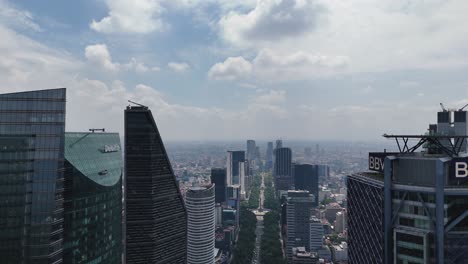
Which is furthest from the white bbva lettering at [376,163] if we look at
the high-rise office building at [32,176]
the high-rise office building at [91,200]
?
the high-rise office building at [91,200]

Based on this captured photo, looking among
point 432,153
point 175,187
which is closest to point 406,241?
point 432,153

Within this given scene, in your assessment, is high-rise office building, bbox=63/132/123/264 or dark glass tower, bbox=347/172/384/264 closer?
dark glass tower, bbox=347/172/384/264

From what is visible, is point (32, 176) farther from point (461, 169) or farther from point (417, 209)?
point (461, 169)

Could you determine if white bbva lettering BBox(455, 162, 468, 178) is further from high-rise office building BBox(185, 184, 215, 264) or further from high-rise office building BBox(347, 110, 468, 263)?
high-rise office building BBox(185, 184, 215, 264)

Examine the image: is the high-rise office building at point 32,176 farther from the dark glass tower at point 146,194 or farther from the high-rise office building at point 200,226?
the high-rise office building at point 200,226

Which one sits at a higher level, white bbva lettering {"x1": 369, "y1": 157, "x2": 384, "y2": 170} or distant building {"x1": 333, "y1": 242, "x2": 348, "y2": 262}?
white bbva lettering {"x1": 369, "y1": 157, "x2": 384, "y2": 170}

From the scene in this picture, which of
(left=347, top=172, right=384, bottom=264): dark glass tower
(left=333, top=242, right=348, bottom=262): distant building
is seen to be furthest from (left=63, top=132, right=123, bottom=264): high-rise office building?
(left=333, top=242, right=348, bottom=262): distant building
